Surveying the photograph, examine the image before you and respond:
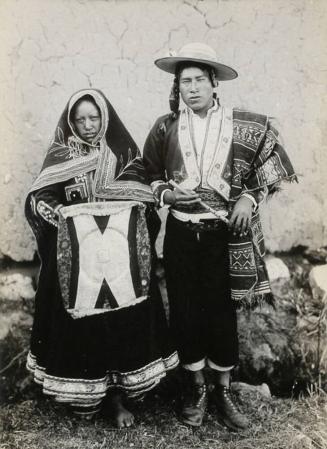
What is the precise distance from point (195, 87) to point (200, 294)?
1090 mm

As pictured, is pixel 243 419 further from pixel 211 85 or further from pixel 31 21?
pixel 31 21

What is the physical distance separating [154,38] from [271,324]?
1976 mm

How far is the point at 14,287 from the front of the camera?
124 inches

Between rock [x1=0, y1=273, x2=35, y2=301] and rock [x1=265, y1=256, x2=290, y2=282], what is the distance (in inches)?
61.8

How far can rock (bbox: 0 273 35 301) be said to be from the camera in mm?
3150

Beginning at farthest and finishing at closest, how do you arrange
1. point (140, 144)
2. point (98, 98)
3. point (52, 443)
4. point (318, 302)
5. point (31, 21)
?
point (318, 302) → point (140, 144) → point (31, 21) → point (52, 443) → point (98, 98)

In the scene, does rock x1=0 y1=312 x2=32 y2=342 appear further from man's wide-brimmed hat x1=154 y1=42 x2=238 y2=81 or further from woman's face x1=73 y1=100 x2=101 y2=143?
man's wide-brimmed hat x1=154 y1=42 x2=238 y2=81

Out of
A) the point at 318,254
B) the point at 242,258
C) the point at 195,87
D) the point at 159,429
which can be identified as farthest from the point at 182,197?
the point at 318,254

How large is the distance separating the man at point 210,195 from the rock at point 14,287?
95cm

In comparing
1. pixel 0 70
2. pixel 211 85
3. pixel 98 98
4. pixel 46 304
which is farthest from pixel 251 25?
pixel 46 304

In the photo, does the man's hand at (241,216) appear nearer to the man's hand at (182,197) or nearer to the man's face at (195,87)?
the man's hand at (182,197)

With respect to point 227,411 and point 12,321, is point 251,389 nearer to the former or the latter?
point 227,411

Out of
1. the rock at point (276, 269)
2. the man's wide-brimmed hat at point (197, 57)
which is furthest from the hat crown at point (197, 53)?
the rock at point (276, 269)

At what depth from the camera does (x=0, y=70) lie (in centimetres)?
300
